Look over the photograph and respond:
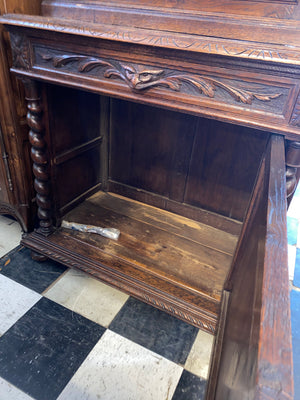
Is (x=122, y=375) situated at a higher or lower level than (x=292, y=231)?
higher

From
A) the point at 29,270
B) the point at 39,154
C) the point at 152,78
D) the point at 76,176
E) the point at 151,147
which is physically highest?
the point at 152,78

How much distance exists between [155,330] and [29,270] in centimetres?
69

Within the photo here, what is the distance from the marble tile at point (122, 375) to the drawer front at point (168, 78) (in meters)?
0.91

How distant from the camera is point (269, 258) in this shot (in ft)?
1.18

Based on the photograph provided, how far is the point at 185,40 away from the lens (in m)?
0.76

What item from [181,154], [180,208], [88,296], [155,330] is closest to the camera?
[155,330]

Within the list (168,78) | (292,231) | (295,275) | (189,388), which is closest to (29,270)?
(189,388)

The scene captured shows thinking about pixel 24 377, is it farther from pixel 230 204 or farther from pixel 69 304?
pixel 230 204

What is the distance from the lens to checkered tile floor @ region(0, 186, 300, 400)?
967mm

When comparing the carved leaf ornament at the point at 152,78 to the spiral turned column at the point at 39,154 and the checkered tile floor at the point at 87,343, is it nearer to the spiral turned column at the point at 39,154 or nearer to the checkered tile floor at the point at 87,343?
the spiral turned column at the point at 39,154

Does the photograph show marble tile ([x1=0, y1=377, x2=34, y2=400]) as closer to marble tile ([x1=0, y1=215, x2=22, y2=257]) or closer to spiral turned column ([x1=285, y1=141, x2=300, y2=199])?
marble tile ([x1=0, y1=215, x2=22, y2=257])

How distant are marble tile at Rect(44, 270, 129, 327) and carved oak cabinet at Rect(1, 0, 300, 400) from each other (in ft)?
0.36

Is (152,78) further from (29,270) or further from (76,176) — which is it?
(29,270)

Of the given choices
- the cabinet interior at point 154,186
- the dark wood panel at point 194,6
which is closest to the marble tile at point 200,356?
the cabinet interior at point 154,186
